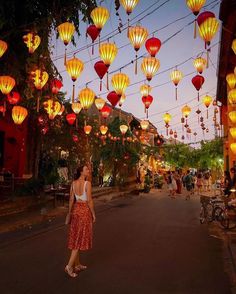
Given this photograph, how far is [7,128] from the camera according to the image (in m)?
18.8

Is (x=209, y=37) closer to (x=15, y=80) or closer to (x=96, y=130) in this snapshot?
(x=15, y=80)

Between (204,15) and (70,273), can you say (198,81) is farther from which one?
(70,273)

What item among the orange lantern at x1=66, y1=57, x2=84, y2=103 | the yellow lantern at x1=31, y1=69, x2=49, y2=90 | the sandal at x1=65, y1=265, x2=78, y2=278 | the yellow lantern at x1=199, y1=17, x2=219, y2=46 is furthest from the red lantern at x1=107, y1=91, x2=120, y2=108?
the sandal at x1=65, y1=265, x2=78, y2=278

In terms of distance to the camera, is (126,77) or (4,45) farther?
(126,77)

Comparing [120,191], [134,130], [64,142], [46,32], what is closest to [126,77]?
[46,32]

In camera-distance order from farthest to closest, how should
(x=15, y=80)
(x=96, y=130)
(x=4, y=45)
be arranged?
(x=96, y=130)
(x=15, y=80)
(x=4, y=45)

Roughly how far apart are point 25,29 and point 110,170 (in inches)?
812

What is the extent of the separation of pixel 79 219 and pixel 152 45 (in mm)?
6048

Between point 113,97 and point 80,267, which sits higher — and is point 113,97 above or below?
above

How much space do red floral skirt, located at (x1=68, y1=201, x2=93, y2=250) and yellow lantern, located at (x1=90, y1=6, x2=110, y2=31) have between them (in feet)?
17.9

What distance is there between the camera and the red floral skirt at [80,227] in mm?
5863

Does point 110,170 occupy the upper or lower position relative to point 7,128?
lower

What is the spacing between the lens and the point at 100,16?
30.3ft

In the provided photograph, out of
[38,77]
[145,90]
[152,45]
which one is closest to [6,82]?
[38,77]
